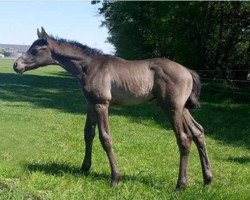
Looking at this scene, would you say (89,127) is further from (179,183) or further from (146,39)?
(146,39)

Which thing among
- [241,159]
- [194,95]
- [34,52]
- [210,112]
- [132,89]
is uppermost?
[34,52]

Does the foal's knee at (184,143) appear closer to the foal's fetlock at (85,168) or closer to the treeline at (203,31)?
the foal's fetlock at (85,168)

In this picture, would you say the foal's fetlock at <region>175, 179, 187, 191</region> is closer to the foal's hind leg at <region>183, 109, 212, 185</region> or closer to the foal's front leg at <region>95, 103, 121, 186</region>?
the foal's hind leg at <region>183, 109, 212, 185</region>

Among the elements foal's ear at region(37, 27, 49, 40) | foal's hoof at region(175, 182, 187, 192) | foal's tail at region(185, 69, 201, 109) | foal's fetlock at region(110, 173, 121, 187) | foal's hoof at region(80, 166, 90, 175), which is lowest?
foal's hoof at region(80, 166, 90, 175)

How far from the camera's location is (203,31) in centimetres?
2514

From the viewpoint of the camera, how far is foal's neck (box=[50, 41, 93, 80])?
291 inches

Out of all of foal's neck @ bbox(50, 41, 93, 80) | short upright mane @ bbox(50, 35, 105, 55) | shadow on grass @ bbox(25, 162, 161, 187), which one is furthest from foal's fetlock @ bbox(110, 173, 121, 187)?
short upright mane @ bbox(50, 35, 105, 55)

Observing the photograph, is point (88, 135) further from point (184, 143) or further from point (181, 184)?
point (181, 184)

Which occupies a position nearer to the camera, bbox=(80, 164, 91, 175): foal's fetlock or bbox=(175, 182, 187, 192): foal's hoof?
bbox=(175, 182, 187, 192): foal's hoof

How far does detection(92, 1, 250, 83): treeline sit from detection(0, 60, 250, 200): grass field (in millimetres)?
6695

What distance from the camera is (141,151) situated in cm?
1009

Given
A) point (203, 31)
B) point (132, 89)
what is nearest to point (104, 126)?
point (132, 89)

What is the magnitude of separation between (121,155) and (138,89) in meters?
2.91

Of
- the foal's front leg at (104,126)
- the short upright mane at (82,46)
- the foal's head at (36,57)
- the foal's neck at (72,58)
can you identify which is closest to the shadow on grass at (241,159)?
the foal's front leg at (104,126)
